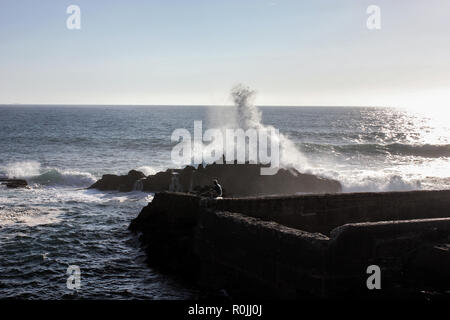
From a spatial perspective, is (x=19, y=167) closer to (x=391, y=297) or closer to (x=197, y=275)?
(x=197, y=275)

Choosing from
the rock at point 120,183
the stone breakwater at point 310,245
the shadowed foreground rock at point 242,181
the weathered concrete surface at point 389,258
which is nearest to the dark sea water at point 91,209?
the rock at point 120,183

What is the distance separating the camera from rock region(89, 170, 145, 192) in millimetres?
25969

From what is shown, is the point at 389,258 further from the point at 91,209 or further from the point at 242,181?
the point at 91,209

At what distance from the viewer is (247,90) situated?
1489 inches

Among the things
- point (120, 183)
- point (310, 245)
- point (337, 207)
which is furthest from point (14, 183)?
point (310, 245)

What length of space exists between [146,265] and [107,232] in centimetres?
391

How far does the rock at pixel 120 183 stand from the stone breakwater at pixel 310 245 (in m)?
11.0

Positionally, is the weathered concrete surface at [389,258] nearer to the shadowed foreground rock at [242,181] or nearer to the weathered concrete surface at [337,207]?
the weathered concrete surface at [337,207]

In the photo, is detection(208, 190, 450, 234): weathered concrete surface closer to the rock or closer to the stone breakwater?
the stone breakwater

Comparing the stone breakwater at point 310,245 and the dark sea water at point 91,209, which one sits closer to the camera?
the stone breakwater at point 310,245

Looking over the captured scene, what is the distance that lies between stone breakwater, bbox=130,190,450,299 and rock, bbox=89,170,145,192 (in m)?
11.0

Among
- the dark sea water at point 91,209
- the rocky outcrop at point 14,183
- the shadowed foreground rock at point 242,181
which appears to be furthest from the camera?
the rocky outcrop at point 14,183

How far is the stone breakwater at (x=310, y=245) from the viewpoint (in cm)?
873
